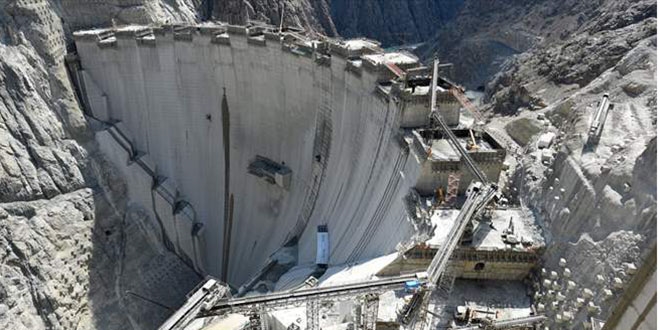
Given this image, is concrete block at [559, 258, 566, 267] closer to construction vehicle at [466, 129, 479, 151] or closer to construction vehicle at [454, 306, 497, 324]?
construction vehicle at [454, 306, 497, 324]

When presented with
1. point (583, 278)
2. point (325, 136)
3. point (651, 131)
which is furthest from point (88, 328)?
point (651, 131)

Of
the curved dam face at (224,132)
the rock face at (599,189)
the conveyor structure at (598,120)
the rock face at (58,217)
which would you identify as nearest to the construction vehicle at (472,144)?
the rock face at (599,189)

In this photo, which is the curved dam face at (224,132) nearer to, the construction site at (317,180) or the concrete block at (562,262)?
the construction site at (317,180)

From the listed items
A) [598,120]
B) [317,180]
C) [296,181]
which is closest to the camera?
[598,120]

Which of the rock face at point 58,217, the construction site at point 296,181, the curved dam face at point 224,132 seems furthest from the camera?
the curved dam face at point 224,132

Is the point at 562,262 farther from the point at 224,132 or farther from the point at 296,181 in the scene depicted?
the point at 224,132

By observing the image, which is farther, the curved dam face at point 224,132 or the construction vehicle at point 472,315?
the curved dam face at point 224,132

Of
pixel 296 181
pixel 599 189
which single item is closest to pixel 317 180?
pixel 296 181
